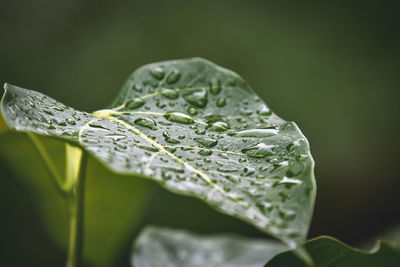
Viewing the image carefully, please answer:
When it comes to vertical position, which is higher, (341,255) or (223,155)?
(223,155)

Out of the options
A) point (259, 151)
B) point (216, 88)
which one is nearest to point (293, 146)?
point (259, 151)

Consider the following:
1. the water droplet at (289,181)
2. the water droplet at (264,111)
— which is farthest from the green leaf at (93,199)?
the water droplet at (289,181)

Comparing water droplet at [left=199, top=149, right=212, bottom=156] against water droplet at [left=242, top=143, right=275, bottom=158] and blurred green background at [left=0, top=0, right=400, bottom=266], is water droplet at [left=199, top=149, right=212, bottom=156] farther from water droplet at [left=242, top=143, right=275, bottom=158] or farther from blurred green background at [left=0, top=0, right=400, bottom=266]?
blurred green background at [left=0, top=0, right=400, bottom=266]

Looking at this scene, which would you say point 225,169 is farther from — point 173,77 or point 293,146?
point 173,77

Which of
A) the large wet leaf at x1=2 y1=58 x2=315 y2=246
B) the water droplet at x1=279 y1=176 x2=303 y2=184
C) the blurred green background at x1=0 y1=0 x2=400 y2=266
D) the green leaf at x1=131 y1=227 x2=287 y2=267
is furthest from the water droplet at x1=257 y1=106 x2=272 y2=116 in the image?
the blurred green background at x1=0 y1=0 x2=400 y2=266

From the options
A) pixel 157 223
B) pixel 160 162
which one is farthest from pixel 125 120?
pixel 157 223

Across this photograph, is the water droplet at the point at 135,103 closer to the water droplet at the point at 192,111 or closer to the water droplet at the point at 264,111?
the water droplet at the point at 192,111
